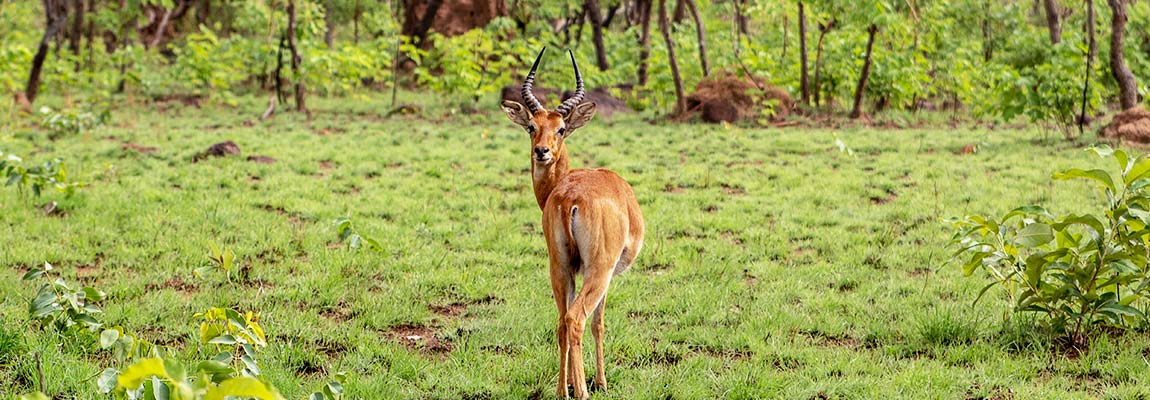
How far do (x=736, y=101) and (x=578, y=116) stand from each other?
468 inches

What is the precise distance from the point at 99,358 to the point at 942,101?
19225 millimetres

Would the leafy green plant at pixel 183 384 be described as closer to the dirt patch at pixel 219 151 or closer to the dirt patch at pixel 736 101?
the dirt patch at pixel 219 151

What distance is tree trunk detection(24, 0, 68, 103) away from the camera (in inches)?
672

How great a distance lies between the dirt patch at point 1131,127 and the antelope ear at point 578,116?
33.2 feet

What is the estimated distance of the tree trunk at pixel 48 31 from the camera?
17.1 meters

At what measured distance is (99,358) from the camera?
202 inches

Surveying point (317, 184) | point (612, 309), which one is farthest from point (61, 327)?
point (317, 184)

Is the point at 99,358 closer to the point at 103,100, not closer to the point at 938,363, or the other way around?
the point at 938,363

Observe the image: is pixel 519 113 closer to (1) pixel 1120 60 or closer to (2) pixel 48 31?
(1) pixel 1120 60

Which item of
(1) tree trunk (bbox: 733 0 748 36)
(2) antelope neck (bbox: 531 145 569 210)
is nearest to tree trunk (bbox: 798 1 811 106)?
(1) tree trunk (bbox: 733 0 748 36)

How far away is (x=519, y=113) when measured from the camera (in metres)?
6.21

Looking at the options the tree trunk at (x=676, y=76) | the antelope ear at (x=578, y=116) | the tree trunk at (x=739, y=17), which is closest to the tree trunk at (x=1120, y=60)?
the tree trunk at (x=676, y=76)

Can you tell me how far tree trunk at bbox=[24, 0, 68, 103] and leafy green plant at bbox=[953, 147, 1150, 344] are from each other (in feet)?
56.0

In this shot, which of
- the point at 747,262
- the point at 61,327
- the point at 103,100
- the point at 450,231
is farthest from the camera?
the point at 103,100
